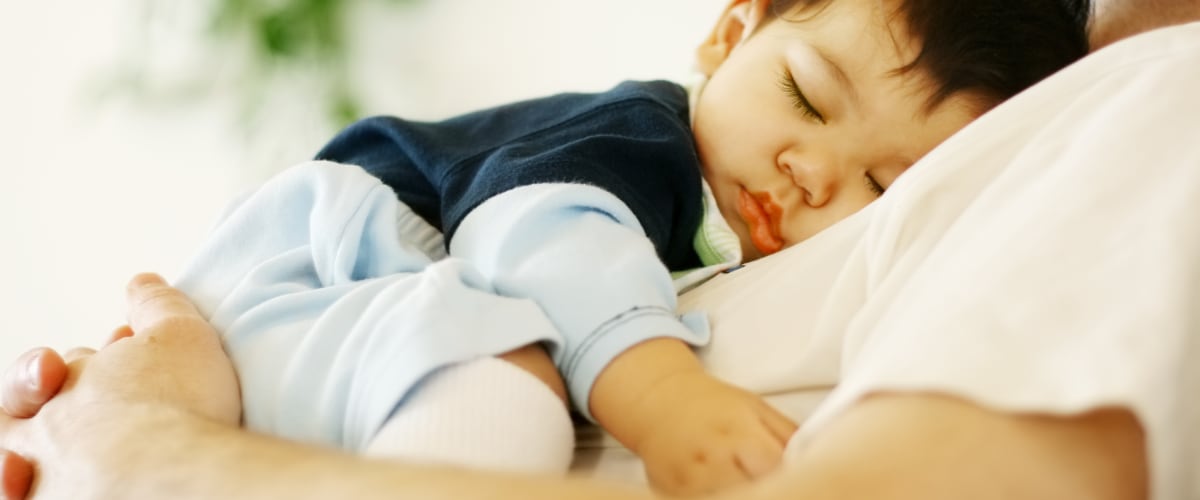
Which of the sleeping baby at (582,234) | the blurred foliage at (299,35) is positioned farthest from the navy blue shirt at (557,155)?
the blurred foliage at (299,35)

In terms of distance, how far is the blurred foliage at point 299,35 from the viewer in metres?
2.03

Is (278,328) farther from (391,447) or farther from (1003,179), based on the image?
(1003,179)

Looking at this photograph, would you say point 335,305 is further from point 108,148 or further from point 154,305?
point 108,148

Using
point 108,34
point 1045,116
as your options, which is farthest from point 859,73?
point 108,34

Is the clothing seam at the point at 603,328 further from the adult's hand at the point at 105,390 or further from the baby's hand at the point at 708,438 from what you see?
the adult's hand at the point at 105,390

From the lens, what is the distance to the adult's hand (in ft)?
2.06

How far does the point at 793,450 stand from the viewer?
0.46 m

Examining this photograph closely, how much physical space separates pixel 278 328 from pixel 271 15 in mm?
1522

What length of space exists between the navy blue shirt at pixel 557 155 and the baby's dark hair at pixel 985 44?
23 centimetres

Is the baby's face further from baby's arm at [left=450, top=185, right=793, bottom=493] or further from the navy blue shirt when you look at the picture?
baby's arm at [left=450, top=185, right=793, bottom=493]

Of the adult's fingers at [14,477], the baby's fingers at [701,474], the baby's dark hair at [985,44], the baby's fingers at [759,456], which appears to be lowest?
the adult's fingers at [14,477]

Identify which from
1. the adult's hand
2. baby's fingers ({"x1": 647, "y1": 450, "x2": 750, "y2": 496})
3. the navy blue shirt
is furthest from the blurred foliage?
baby's fingers ({"x1": 647, "y1": 450, "x2": 750, "y2": 496})

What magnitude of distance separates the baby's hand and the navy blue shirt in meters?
0.24

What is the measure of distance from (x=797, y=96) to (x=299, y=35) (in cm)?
142
